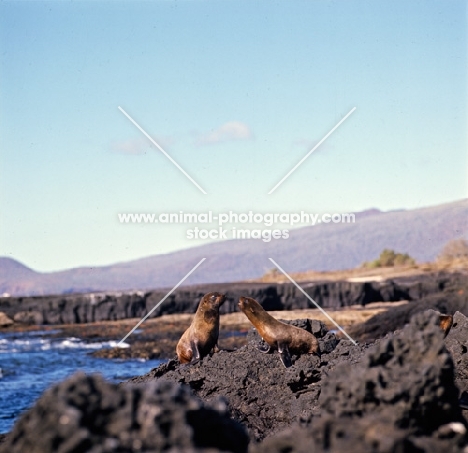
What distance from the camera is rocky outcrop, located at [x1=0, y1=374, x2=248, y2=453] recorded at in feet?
10.9

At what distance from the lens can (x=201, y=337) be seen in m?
8.55

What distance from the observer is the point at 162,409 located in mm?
3412

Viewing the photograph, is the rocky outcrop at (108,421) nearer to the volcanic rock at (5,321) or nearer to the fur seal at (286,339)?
the fur seal at (286,339)

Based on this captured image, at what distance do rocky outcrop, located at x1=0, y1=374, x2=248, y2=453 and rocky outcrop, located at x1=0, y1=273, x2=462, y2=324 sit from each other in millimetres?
26926

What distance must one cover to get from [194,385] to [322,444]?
4.38 m

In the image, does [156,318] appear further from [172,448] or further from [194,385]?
[172,448]

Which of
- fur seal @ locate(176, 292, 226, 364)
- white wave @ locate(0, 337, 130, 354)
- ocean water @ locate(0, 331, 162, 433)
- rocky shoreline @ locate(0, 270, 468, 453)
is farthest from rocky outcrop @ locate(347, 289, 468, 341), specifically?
rocky shoreline @ locate(0, 270, 468, 453)

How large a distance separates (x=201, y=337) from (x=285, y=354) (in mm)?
967

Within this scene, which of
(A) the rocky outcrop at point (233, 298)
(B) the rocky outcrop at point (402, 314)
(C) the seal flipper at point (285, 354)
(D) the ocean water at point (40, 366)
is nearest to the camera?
(C) the seal flipper at point (285, 354)

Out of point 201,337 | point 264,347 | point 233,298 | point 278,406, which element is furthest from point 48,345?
point 278,406

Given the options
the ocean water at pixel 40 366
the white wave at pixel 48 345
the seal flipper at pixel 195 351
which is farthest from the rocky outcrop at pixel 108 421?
the white wave at pixel 48 345

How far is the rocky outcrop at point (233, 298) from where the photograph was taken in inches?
1273

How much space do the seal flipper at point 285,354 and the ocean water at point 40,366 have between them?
6.14 meters

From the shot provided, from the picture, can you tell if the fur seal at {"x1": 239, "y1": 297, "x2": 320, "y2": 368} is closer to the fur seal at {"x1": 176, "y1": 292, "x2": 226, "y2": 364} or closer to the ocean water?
the fur seal at {"x1": 176, "y1": 292, "x2": 226, "y2": 364}
